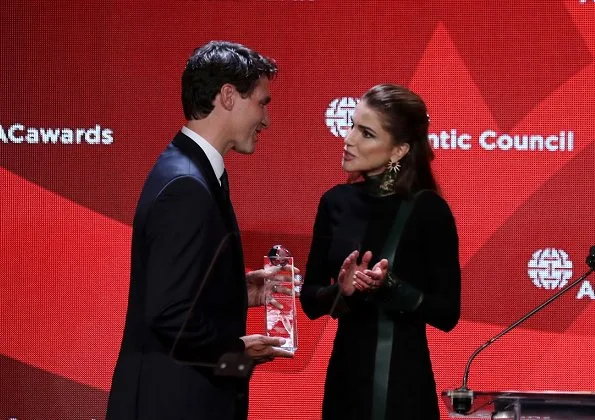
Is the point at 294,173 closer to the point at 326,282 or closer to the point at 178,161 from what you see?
the point at 326,282

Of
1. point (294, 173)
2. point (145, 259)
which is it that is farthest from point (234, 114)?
point (294, 173)

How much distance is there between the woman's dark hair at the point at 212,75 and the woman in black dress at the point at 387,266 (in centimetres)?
56

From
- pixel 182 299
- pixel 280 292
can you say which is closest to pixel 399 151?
pixel 280 292

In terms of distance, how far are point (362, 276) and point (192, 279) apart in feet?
1.87

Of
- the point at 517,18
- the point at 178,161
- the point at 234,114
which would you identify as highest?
the point at 517,18

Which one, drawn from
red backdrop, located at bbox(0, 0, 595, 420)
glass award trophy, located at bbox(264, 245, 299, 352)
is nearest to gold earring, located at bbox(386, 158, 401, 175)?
glass award trophy, located at bbox(264, 245, 299, 352)

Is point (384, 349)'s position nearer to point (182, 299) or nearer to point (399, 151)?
point (399, 151)

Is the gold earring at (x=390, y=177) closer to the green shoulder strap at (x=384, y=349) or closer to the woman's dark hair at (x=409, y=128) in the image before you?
the woman's dark hair at (x=409, y=128)

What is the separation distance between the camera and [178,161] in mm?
2428

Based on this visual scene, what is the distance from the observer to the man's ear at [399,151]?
10.4ft

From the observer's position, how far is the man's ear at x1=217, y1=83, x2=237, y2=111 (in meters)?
2.59

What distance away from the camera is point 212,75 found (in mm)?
2580

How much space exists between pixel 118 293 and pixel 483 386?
159 centimetres

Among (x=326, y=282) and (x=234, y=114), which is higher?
(x=234, y=114)
